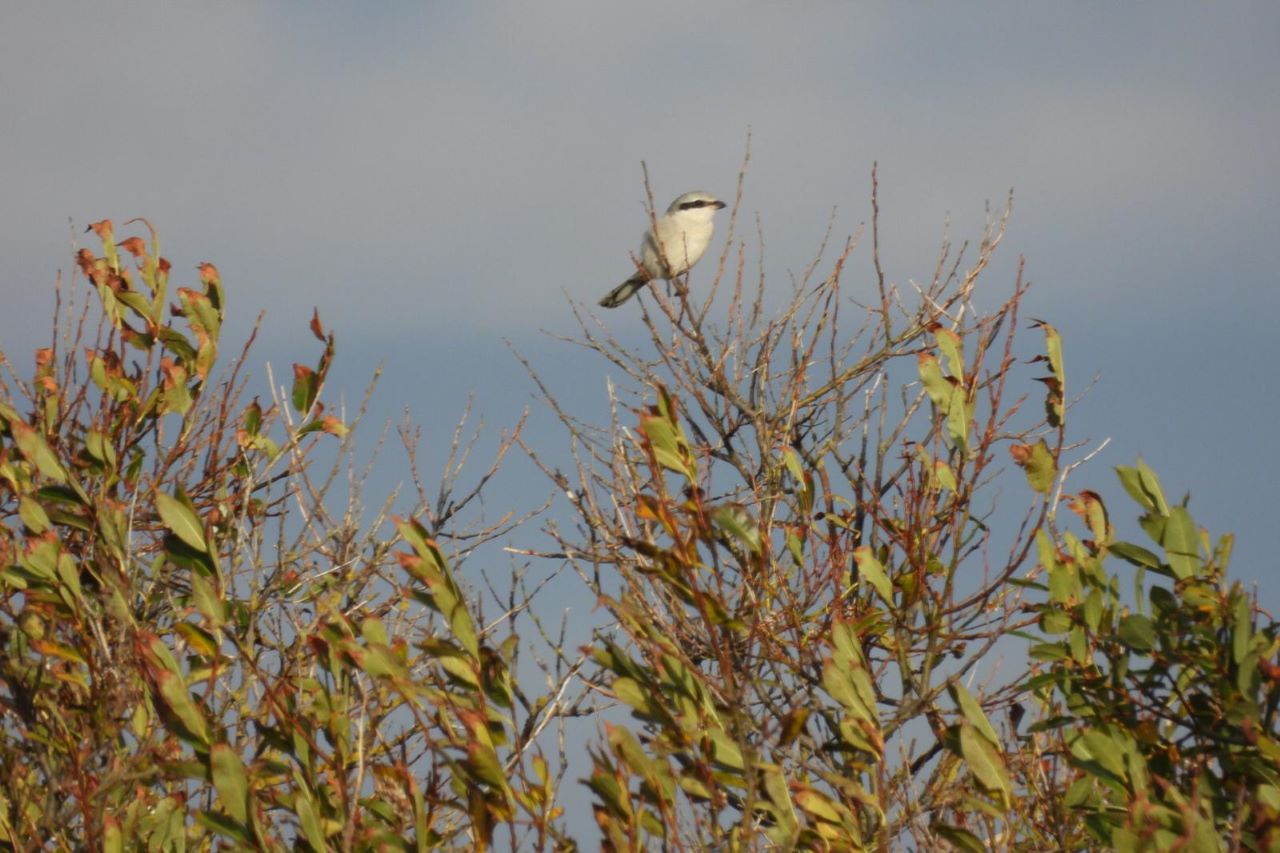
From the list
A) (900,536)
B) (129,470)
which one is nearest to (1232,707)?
(900,536)

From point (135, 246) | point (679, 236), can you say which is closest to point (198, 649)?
point (135, 246)

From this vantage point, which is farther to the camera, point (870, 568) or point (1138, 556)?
point (870, 568)

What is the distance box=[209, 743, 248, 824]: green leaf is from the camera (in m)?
2.64

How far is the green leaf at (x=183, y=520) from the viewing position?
3068mm

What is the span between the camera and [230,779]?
2.68 metres

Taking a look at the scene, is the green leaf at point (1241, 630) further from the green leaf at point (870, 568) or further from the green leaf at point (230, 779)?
the green leaf at point (230, 779)

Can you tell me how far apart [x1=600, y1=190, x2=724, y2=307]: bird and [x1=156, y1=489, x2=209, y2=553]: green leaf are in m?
7.61

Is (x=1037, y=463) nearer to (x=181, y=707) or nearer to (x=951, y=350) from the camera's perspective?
(x=951, y=350)

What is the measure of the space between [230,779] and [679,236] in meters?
8.41

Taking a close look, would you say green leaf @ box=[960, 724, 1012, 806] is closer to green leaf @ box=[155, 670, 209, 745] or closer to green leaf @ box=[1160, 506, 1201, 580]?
green leaf @ box=[1160, 506, 1201, 580]

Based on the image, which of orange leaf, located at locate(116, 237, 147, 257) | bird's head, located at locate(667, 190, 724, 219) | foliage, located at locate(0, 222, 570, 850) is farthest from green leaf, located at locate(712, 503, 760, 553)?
bird's head, located at locate(667, 190, 724, 219)

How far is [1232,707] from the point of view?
3.00 m

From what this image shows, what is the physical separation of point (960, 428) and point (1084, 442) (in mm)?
3040

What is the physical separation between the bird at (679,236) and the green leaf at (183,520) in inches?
299
